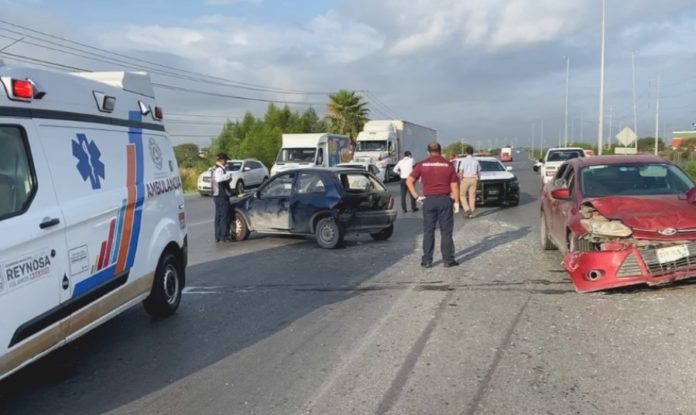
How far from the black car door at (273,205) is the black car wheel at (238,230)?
12.0 inches

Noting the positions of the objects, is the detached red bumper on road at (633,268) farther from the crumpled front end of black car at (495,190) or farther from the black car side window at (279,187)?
the crumpled front end of black car at (495,190)

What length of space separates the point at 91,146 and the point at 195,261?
5510 millimetres

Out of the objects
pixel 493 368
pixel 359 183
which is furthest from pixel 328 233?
pixel 493 368

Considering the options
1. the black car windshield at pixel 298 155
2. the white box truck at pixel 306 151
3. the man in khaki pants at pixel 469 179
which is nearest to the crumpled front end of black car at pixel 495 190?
the man in khaki pants at pixel 469 179

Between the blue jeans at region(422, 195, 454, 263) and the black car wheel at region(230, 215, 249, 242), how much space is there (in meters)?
4.83

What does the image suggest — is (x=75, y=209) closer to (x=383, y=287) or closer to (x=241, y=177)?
(x=383, y=287)

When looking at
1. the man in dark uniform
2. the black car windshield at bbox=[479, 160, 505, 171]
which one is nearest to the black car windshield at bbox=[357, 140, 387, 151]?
the black car windshield at bbox=[479, 160, 505, 171]

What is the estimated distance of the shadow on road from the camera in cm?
469

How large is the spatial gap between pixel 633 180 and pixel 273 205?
21.3 ft

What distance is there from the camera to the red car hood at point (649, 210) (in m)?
6.79

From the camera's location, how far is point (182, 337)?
6039 mm

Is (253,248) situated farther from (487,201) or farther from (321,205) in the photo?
(487,201)

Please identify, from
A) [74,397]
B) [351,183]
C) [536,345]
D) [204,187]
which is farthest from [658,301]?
[204,187]

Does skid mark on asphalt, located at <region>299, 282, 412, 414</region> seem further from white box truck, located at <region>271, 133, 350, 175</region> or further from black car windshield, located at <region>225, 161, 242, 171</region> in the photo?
white box truck, located at <region>271, 133, 350, 175</region>
